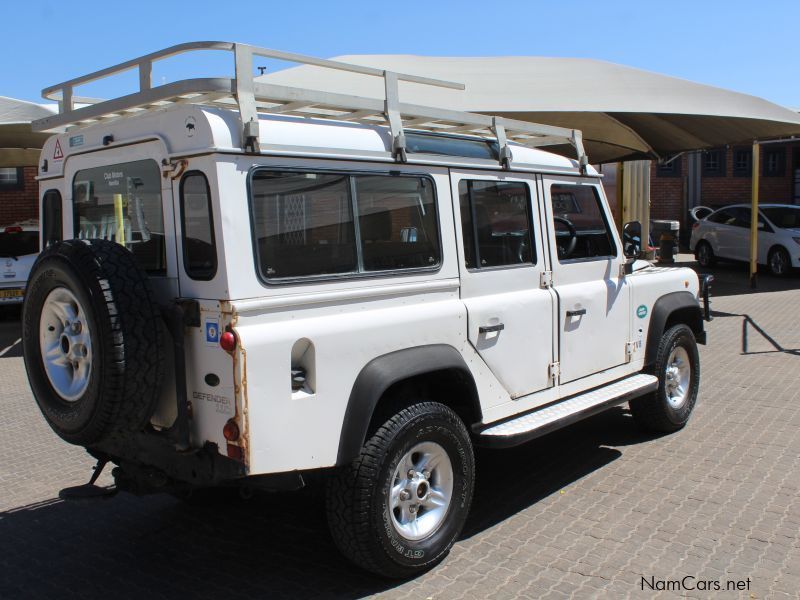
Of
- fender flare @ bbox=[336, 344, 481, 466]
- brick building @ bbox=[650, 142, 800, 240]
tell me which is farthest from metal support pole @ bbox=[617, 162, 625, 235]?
fender flare @ bbox=[336, 344, 481, 466]

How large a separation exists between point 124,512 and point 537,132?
11.7 feet

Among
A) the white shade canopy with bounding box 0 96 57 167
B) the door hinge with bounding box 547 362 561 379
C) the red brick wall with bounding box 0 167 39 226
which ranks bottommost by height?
the door hinge with bounding box 547 362 561 379

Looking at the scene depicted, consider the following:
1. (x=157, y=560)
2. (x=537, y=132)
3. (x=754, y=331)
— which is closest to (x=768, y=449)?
(x=537, y=132)

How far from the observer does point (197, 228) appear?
328 cm

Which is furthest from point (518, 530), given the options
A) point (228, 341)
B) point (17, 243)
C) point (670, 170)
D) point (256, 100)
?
point (670, 170)

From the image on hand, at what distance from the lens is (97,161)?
387 cm

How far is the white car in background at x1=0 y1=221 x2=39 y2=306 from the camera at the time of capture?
12.2 meters

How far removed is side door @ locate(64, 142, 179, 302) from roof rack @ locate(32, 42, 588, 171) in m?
0.24

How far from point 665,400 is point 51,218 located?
4.48 meters

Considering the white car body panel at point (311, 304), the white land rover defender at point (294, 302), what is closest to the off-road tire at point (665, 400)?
the white car body panel at point (311, 304)

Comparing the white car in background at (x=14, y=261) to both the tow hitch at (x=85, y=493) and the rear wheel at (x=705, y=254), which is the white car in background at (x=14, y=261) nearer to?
the tow hitch at (x=85, y=493)

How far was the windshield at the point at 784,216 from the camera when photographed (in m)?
16.9

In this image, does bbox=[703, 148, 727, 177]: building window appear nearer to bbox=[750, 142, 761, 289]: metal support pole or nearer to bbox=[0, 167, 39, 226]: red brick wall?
bbox=[750, 142, 761, 289]: metal support pole

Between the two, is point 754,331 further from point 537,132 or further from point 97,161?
point 97,161
